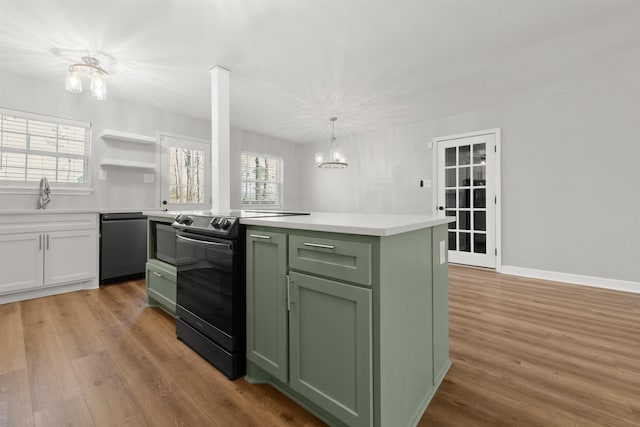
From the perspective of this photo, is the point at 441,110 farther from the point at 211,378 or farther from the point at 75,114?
the point at 75,114

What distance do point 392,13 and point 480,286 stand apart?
120 inches

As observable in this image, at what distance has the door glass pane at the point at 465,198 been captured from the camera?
178 inches

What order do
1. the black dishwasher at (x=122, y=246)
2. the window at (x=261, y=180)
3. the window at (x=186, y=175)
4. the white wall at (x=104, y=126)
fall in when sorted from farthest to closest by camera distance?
the window at (x=261, y=180)
the window at (x=186, y=175)
the black dishwasher at (x=122, y=246)
the white wall at (x=104, y=126)

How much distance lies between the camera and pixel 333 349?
117 centimetres

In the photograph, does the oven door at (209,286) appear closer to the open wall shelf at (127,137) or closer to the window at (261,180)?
the open wall shelf at (127,137)

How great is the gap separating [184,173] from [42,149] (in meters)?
1.71

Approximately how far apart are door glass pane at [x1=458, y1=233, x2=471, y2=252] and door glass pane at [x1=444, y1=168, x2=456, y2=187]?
835 mm

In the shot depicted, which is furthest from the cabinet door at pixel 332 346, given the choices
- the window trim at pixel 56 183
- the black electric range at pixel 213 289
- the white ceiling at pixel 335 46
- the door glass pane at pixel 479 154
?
the door glass pane at pixel 479 154

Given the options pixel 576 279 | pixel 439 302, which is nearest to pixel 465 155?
pixel 576 279

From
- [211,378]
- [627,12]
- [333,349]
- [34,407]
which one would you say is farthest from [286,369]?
[627,12]

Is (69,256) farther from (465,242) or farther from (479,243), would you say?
(479,243)

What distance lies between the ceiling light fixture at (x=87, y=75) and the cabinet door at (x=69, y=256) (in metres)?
1.61

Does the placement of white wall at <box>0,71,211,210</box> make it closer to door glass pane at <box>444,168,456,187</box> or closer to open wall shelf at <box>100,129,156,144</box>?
open wall shelf at <box>100,129,156,144</box>

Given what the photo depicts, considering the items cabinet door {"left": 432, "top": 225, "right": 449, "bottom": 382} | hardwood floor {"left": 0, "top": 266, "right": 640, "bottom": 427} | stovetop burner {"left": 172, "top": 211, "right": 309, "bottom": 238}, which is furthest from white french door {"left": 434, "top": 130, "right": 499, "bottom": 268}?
stovetop burner {"left": 172, "top": 211, "right": 309, "bottom": 238}
